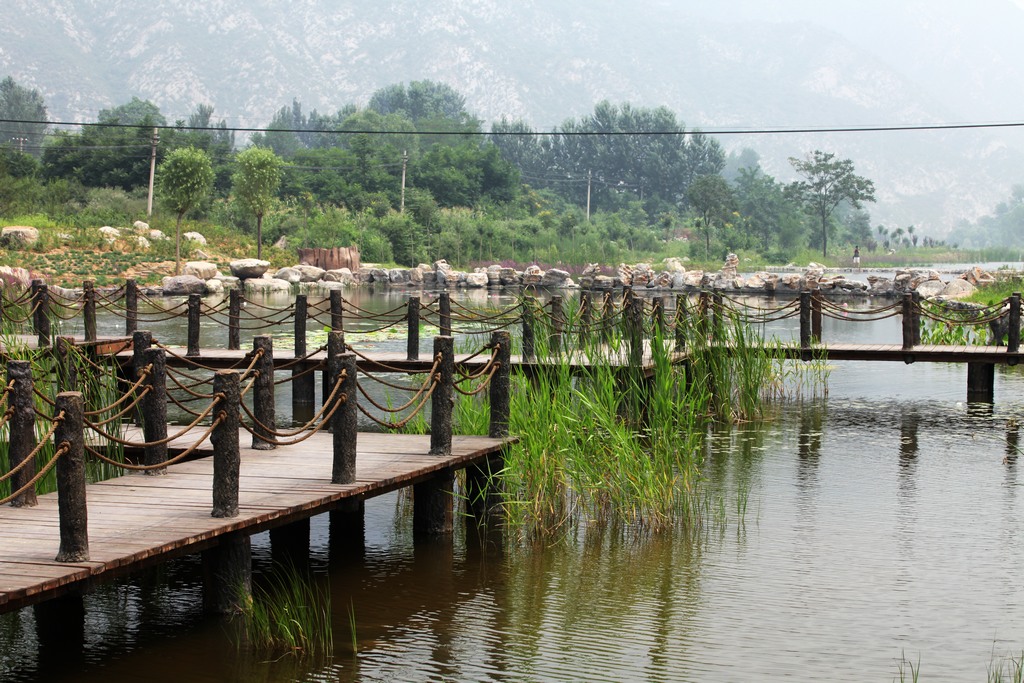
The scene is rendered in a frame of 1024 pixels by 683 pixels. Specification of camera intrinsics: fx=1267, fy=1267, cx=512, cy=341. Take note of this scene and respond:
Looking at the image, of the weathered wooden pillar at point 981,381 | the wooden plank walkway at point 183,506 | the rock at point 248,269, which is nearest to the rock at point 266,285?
the rock at point 248,269

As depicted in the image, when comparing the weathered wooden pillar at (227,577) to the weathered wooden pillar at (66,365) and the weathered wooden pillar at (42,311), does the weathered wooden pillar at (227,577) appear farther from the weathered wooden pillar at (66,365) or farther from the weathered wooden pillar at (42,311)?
the weathered wooden pillar at (42,311)

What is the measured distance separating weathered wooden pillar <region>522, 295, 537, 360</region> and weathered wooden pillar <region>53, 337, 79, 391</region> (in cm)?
543

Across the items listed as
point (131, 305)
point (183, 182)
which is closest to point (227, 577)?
point (131, 305)

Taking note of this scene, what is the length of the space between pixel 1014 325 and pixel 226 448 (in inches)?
531

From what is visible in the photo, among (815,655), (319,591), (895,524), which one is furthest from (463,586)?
(895,524)

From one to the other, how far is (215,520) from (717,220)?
77650 millimetres

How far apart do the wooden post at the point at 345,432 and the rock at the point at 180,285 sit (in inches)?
1343

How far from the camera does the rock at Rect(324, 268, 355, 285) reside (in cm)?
5228

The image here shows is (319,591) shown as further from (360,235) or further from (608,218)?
(608,218)

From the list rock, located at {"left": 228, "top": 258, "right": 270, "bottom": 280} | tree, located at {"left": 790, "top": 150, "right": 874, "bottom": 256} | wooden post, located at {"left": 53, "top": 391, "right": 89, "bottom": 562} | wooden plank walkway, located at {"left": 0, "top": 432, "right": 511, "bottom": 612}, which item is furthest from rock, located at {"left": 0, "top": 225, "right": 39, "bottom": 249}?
tree, located at {"left": 790, "top": 150, "right": 874, "bottom": 256}

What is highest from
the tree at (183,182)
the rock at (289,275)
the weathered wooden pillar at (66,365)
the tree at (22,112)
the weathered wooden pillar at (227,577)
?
the tree at (22,112)

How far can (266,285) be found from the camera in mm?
47375

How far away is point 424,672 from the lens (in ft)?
24.4

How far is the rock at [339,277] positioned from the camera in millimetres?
52281
